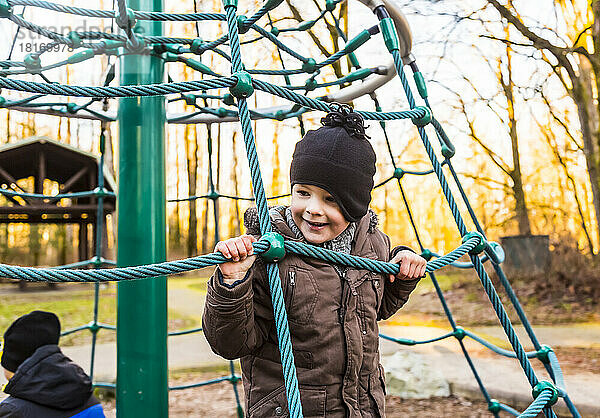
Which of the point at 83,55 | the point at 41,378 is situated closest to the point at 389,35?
the point at 83,55

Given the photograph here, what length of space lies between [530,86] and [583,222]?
4.36 ft

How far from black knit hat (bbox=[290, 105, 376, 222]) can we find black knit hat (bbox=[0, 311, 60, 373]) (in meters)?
0.84

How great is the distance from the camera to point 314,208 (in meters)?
0.80

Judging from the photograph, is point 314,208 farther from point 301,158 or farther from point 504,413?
point 504,413

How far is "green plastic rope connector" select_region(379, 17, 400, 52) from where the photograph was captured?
1.04m

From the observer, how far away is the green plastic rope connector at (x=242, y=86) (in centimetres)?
77

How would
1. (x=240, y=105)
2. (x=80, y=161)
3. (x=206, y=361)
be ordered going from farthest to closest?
1. (x=80, y=161)
2. (x=206, y=361)
3. (x=240, y=105)

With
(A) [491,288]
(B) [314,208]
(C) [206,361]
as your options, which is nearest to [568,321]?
(C) [206,361]

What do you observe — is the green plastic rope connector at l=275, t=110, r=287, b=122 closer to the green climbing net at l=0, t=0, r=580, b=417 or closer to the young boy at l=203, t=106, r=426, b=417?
the green climbing net at l=0, t=0, r=580, b=417

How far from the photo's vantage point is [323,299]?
2.70 feet

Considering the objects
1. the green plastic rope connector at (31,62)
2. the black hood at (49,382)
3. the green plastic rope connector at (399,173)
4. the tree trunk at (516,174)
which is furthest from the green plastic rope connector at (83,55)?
the tree trunk at (516,174)

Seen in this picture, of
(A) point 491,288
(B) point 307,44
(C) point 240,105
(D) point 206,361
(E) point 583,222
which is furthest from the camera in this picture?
(E) point 583,222

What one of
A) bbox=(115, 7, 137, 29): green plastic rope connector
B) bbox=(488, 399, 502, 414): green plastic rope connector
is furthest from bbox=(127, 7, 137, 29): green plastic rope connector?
bbox=(488, 399, 502, 414): green plastic rope connector

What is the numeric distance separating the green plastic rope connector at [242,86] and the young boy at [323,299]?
0.42ft
